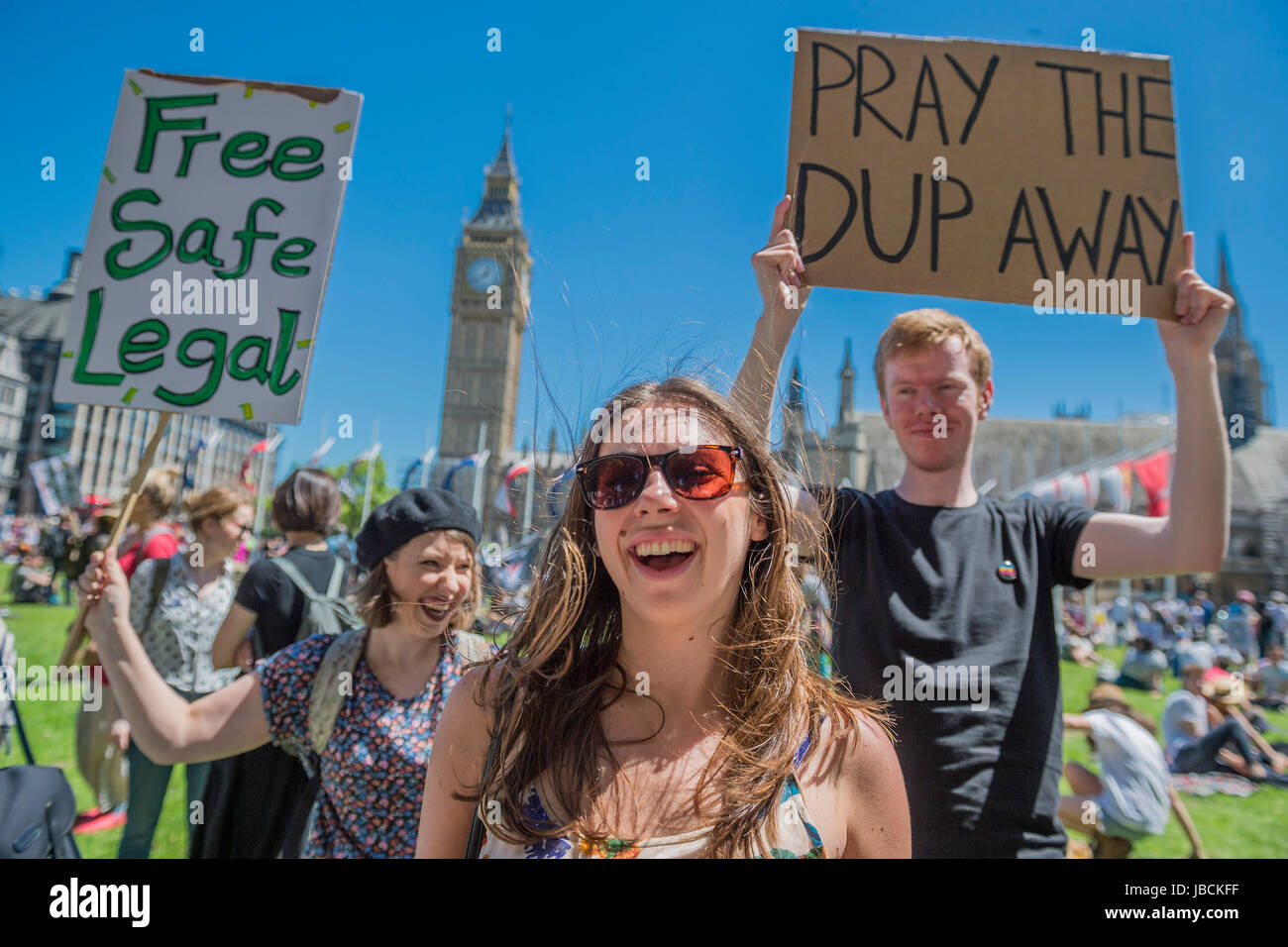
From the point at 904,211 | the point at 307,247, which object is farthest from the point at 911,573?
the point at 307,247

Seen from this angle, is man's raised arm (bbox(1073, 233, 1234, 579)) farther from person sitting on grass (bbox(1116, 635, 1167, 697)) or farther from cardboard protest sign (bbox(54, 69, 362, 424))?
person sitting on grass (bbox(1116, 635, 1167, 697))

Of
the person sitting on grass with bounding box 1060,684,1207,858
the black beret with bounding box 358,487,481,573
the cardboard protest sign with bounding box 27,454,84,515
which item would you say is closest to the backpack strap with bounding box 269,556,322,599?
the black beret with bounding box 358,487,481,573

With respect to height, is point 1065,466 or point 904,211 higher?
point 1065,466

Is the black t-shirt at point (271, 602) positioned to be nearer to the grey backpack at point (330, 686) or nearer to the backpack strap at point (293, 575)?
the backpack strap at point (293, 575)

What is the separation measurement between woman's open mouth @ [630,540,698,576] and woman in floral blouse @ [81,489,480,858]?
41.4 inches

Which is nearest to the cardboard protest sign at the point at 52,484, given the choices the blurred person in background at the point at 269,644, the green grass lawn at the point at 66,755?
the green grass lawn at the point at 66,755

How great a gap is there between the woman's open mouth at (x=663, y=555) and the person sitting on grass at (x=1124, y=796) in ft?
13.1

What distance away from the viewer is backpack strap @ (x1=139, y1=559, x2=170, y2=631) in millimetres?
4090

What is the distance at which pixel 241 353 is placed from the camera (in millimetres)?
2467
